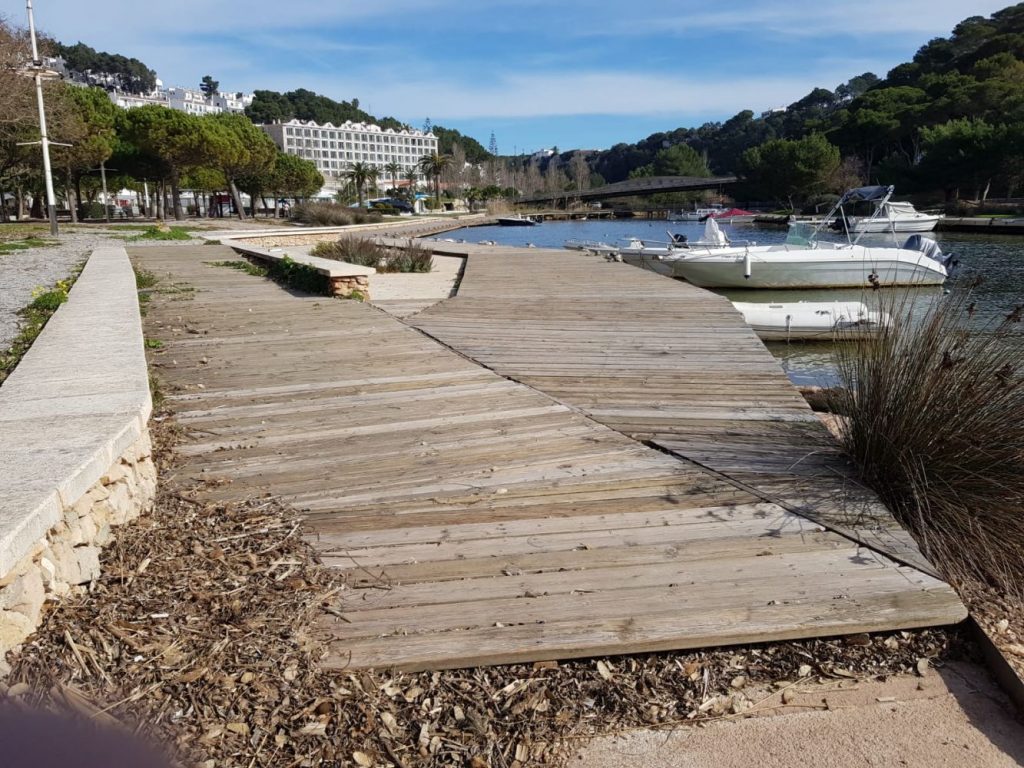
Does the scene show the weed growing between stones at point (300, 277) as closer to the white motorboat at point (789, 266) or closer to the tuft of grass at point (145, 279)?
the tuft of grass at point (145, 279)

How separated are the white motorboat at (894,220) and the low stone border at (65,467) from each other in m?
20.9

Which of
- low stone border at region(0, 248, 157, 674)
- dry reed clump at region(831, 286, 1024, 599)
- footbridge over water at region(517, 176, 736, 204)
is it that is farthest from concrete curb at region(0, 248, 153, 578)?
footbridge over water at region(517, 176, 736, 204)

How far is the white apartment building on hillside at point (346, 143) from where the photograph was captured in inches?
6280

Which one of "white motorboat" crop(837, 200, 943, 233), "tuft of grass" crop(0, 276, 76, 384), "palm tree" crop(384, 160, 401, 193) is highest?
"palm tree" crop(384, 160, 401, 193)

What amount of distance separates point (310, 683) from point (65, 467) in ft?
3.76

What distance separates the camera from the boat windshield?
19906 mm

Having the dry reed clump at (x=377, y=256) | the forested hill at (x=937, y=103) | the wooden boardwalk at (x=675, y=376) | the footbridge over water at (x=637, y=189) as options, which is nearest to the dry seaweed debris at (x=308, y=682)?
the wooden boardwalk at (x=675, y=376)

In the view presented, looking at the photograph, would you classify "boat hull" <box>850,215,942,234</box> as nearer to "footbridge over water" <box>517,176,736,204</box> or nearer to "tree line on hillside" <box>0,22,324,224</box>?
"tree line on hillside" <box>0,22,324,224</box>

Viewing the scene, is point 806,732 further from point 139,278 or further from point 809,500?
point 139,278

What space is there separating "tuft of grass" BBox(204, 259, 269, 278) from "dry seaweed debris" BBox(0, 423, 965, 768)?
11.0 m

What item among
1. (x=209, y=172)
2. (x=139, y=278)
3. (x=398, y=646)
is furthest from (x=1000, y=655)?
(x=209, y=172)

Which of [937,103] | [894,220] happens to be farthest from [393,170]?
[894,220]

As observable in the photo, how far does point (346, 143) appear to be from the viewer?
560ft

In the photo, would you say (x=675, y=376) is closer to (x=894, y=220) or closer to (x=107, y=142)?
(x=894, y=220)
